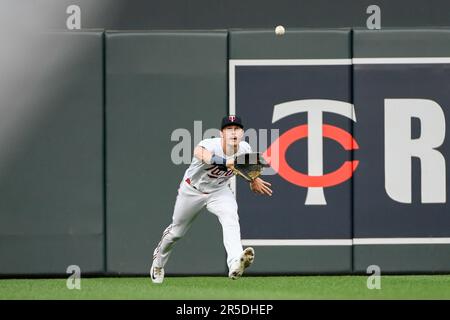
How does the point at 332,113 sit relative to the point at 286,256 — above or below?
above

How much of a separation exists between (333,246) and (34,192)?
109 inches

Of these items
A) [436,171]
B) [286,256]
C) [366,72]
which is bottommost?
[286,256]

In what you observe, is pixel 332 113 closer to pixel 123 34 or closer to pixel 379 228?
pixel 379 228

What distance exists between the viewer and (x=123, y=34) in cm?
1183

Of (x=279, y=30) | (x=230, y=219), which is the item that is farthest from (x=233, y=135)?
(x=279, y=30)

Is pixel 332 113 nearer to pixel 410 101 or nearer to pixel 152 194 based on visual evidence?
pixel 410 101

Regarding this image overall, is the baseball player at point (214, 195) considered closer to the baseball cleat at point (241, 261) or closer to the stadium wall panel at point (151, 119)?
the baseball cleat at point (241, 261)

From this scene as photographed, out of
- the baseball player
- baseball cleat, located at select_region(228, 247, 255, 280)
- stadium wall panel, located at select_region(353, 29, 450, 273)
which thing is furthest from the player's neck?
stadium wall panel, located at select_region(353, 29, 450, 273)

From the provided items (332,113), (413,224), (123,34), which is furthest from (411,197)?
(123,34)


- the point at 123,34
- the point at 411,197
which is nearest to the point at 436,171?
the point at 411,197

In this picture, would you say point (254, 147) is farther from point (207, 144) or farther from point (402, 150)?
point (402, 150)

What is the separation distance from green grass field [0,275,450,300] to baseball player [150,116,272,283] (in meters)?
0.27

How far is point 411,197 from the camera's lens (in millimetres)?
11945

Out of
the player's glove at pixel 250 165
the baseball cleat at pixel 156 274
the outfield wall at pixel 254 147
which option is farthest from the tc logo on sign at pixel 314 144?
the baseball cleat at pixel 156 274
